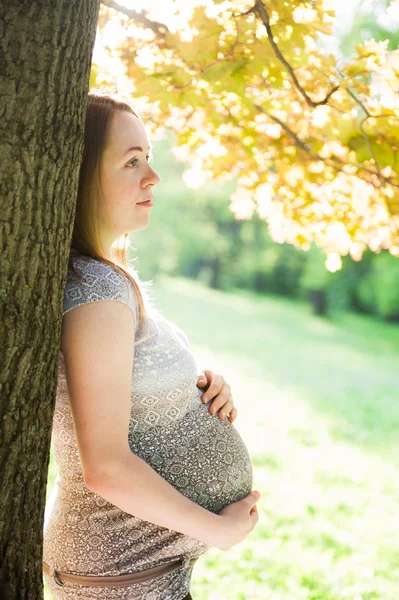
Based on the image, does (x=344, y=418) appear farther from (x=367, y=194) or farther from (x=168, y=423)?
(x=168, y=423)

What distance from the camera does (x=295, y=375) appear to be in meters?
12.6

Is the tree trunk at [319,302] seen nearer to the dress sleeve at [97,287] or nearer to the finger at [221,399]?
the finger at [221,399]

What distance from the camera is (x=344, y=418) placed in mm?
9570

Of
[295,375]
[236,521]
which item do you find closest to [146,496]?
[236,521]

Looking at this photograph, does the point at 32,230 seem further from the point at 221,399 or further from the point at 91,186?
the point at 221,399

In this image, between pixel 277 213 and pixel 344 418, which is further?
pixel 344 418

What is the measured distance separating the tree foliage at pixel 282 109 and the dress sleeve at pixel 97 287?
4.08 feet

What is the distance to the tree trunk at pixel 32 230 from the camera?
1.36 meters

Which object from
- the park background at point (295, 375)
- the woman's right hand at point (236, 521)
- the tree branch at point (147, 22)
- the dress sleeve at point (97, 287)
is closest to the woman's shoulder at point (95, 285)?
the dress sleeve at point (97, 287)

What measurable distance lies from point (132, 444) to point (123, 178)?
0.69 meters

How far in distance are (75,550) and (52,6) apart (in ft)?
4.31

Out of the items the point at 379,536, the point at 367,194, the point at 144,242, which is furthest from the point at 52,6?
the point at 144,242

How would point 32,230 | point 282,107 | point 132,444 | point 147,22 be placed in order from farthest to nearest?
point 282,107
point 147,22
point 132,444
point 32,230

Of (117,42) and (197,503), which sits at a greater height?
(117,42)
